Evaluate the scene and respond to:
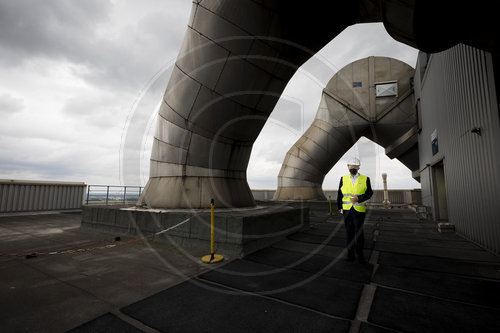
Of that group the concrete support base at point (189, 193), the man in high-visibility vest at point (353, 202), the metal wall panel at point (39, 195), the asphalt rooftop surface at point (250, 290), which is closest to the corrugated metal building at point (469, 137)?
the asphalt rooftop surface at point (250, 290)

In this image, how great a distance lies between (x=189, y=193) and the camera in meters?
6.45

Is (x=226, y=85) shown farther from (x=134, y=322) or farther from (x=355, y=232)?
(x=134, y=322)

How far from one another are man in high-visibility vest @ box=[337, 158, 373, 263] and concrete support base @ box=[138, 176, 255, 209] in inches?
135

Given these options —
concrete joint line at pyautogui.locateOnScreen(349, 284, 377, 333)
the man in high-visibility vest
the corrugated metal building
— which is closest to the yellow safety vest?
the man in high-visibility vest

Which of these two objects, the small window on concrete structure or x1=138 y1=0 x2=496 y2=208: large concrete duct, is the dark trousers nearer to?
x1=138 y1=0 x2=496 y2=208: large concrete duct

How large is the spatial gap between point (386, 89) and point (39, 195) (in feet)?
75.9

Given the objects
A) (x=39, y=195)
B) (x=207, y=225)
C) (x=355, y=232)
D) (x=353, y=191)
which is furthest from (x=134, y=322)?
(x=39, y=195)

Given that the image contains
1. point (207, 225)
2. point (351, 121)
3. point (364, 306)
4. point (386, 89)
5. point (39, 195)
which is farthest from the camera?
point (351, 121)

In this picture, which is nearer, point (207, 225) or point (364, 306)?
point (364, 306)

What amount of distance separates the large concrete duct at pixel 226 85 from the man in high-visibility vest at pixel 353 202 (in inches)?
132

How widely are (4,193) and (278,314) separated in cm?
1548

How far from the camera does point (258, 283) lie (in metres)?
3.12

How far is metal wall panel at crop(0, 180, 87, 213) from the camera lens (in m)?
11.2

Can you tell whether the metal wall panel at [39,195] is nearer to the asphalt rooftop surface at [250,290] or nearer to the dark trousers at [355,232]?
the asphalt rooftop surface at [250,290]
